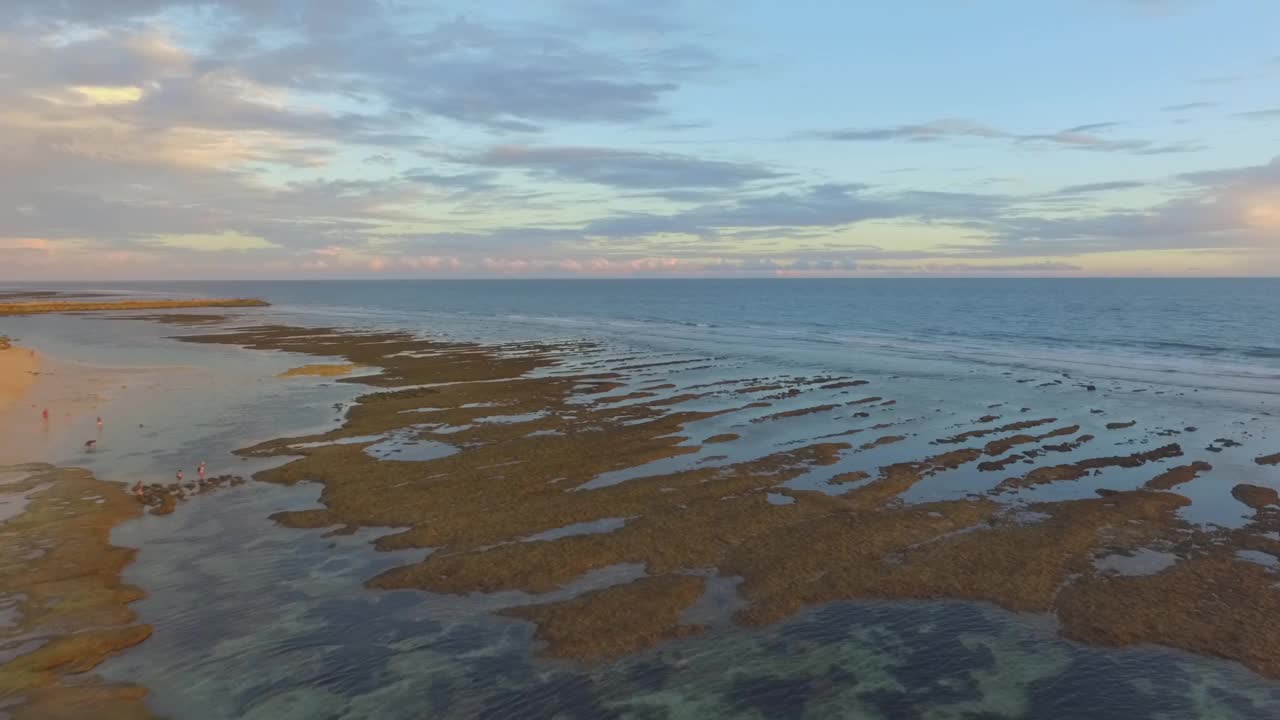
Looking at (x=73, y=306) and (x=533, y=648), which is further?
(x=73, y=306)

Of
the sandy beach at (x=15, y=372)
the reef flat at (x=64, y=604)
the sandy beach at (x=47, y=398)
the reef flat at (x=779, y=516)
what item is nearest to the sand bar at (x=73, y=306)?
the sandy beach at (x=15, y=372)

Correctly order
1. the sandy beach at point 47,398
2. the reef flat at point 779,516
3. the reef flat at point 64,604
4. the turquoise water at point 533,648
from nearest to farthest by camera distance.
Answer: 1. the reef flat at point 64,604
2. the turquoise water at point 533,648
3. the reef flat at point 779,516
4. the sandy beach at point 47,398

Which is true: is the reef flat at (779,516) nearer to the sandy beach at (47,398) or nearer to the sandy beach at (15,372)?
the sandy beach at (47,398)

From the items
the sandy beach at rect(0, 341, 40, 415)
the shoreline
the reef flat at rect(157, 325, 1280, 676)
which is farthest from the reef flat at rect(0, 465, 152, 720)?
the sandy beach at rect(0, 341, 40, 415)

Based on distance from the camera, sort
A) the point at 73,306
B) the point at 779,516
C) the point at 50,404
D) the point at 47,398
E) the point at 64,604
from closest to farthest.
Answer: the point at 64,604 → the point at 779,516 → the point at 50,404 → the point at 47,398 → the point at 73,306

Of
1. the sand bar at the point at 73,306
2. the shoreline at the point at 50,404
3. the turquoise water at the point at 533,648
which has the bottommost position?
the turquoise water at the point at 533,648

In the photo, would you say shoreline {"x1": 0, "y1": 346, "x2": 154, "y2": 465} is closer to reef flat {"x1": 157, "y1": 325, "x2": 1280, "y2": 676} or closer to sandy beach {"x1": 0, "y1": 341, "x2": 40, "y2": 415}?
sandy beach {"x1": 0, "y1": 341, "x2": 40, "y2": 415}

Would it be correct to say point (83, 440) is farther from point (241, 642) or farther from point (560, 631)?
point (560, 631)

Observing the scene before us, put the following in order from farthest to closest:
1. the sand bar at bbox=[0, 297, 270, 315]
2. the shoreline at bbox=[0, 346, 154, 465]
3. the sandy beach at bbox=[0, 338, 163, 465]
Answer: the sand bar at bbox=[0, 297, 270, 315]
the sandy beach at bbox=[0, 338, 163, 465]
the shoreline at bbox=[0, 346, 154, 465]

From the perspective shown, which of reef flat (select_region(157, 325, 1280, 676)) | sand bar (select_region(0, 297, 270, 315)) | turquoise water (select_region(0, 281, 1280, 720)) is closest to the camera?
turquoise water (select_region(0, 281, 1280, 720))

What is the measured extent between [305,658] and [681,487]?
1472cm

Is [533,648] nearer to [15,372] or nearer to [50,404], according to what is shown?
[50,404]

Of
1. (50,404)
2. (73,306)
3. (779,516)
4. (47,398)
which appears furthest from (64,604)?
(73,306)

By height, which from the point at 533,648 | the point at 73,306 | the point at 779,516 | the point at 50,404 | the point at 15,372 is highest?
the point at 73,306
